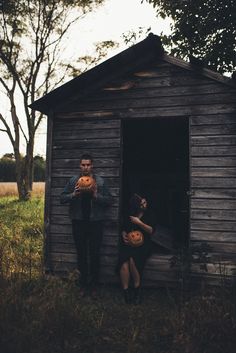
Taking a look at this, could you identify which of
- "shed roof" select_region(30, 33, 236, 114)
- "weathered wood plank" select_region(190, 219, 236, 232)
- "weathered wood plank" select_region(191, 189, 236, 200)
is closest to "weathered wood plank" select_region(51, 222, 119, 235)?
"weathered wood plank" select_region(190, 219, 236, 232)

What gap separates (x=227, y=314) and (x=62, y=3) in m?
21.2

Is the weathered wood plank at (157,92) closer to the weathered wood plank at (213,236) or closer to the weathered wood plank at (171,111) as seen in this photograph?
the weathered wood plank at (171,111)

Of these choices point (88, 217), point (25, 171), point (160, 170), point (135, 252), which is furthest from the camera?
point (25, 171)

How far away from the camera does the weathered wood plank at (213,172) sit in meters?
5.98

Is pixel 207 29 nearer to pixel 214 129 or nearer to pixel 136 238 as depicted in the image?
pixel 214 129

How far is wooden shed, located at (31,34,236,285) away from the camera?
601 cm

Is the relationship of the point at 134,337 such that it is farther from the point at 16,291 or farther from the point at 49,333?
the point at 16,291

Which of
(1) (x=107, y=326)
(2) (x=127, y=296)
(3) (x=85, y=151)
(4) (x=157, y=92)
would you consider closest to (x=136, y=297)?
(2) (x=127, y=296)

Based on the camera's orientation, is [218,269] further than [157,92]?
No

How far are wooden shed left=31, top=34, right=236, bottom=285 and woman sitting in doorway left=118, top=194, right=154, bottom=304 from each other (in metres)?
0.61

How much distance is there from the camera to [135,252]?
5812 millimetres

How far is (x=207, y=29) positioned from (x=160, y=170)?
4832 mm

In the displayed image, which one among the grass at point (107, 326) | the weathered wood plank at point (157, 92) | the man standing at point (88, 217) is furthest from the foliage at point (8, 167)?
the grass at point (107, 326)

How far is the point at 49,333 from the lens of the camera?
419 centimetres
